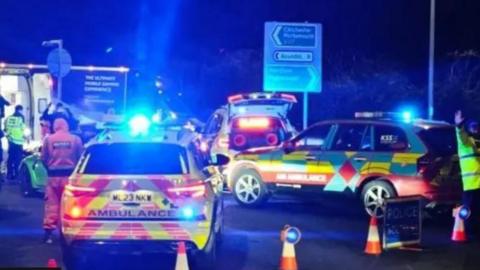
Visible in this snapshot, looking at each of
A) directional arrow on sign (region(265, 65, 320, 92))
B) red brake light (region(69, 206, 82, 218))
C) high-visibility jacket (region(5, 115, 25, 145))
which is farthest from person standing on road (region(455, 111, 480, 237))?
high-visibility jacket (region(5, 115, 25, 145))

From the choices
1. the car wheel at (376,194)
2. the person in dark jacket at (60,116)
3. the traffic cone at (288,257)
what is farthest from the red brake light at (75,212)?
the car wheel at (376,194)

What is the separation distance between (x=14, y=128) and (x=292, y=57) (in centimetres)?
675

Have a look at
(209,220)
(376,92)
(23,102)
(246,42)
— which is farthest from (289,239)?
(246,42)

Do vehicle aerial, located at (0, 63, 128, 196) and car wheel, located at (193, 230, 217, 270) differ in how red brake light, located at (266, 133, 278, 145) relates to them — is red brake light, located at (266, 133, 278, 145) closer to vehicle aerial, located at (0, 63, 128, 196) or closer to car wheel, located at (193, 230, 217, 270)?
vehicle aerial, located at (0, 63, 128, 196)

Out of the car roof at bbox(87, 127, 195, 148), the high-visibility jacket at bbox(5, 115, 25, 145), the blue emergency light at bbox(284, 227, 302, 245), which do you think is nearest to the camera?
the blue emergency light at bbox(284, 227, 302, 245)

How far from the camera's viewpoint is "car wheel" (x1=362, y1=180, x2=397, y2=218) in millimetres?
13383

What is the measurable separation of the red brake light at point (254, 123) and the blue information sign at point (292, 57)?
3227 millimetres

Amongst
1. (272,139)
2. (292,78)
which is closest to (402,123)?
(272,139)

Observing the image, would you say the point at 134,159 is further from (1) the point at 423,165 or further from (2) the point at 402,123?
(2) the point at 402,123

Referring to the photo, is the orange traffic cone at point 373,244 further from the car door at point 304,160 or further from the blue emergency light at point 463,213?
the car door at point 304,160

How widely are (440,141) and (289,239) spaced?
535cm

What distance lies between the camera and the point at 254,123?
17953mm

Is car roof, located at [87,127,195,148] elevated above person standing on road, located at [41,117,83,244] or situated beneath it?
elevated above

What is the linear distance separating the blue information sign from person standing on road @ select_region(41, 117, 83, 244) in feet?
34.0
